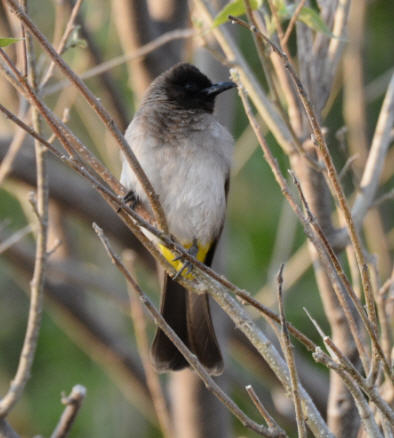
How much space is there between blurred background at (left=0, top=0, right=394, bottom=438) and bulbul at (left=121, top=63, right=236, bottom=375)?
0.94ft

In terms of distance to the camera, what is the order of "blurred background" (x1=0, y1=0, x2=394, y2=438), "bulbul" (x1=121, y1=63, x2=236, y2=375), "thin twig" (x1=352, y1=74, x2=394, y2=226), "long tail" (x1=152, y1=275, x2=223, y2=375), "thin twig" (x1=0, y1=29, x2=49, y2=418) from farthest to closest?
"blurred background" (x1=0, y1=0, x2=394, y2=438), "bulbul" (x1=121, y1=63, x2=236, y2=375), "long tail" (x1=152, y1=275, x2=223, y2=375), "thin twig" (x1=352, y1=74, x2=394, y2=226), "thin twig" (x1=0, y1=29, x2=49, y2=418)

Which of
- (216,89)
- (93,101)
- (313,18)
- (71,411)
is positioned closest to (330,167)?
(93,101)

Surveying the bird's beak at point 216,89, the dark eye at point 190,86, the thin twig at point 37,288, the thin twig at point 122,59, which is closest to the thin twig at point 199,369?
A: the thin twig at point 37,288

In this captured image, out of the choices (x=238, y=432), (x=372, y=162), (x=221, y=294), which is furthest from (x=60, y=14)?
(x=238, y=432)

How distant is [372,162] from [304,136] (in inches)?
8.3

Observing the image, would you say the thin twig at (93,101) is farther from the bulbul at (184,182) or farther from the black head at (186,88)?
the black head at (186,88)

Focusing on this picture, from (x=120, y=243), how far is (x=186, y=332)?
988 mm

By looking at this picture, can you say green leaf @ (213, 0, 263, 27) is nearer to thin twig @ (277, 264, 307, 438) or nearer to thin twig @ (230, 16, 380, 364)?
thin twig @ (230, 16, 380, 364)

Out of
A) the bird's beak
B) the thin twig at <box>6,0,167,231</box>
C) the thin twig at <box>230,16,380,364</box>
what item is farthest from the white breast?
the thin twig at <box>230,16,380,364</box>

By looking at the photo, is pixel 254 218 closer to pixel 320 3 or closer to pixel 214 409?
pixel 214 409

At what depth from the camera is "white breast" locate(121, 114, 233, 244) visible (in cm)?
262

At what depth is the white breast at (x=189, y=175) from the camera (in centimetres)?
262

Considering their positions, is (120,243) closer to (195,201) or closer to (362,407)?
(195,201)

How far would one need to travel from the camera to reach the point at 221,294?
166cm
